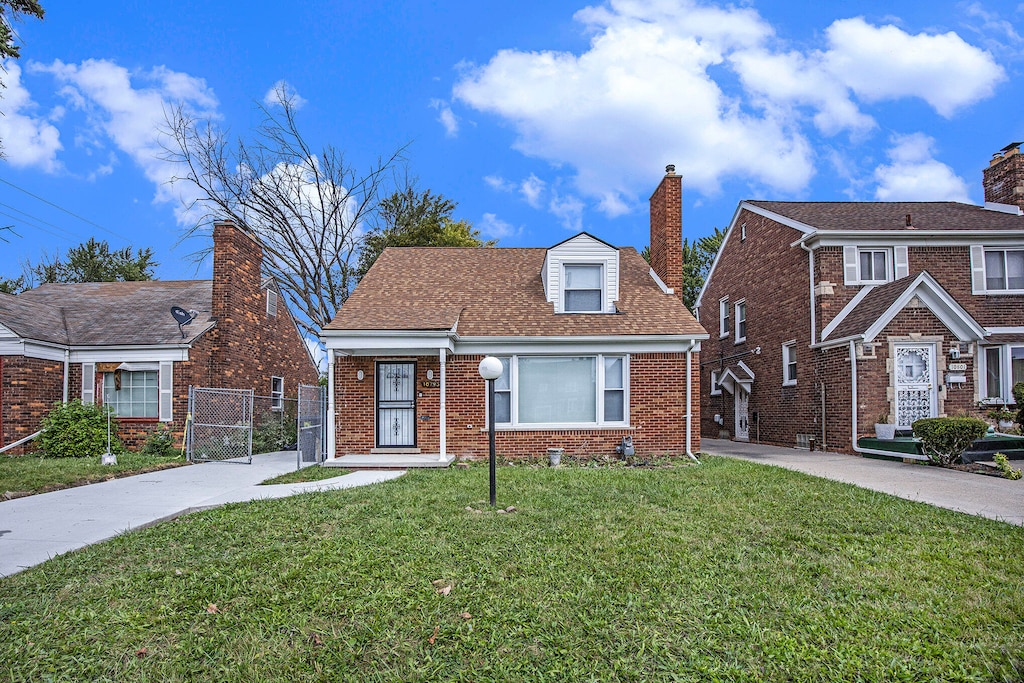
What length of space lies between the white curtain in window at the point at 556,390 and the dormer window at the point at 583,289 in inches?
55.5

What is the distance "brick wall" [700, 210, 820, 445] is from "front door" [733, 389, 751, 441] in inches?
11.8

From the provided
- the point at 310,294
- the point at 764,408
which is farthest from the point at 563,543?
the point at 310,294

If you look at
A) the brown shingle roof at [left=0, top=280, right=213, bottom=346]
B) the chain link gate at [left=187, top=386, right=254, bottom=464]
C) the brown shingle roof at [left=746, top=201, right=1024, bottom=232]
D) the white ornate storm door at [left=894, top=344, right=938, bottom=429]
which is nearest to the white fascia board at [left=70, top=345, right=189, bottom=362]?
the brown shingle roof at [left=0, top=280, right=213, bottom=346]

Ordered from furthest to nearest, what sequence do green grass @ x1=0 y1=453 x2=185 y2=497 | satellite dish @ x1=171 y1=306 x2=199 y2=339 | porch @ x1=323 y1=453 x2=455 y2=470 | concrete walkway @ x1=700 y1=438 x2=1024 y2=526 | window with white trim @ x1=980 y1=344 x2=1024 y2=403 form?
window with white trim @ x1=980 y1=344 x2=1024 y2=403 < satellite dish @ x1=171 y1=306 x2=199 y2=339 < porch @ x1=323 y1=453 x2=455 y2=470 < green grass @ x1=0 y1=453 x2=185 y2=497 < concrete walkway @ x1=700 y1=438 x2=1024 y2=526

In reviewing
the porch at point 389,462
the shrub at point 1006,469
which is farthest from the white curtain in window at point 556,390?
the shrub at point 1006,469

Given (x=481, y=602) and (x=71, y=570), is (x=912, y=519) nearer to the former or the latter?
(x=481, y=602)

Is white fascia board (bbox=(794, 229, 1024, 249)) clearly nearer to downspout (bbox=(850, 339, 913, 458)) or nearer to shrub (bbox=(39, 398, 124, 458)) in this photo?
downspout (bbox=(850, 339, 913, 458))

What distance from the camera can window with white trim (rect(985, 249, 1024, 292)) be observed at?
52.0 ft

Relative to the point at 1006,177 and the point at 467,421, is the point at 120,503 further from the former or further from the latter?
the point at 1006,177

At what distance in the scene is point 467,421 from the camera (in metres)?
13.0

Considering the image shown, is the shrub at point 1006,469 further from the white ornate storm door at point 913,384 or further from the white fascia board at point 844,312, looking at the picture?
the white fascia board at point 844,312

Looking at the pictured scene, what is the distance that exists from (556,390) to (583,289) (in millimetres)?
2520

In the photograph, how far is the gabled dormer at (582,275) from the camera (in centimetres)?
1380

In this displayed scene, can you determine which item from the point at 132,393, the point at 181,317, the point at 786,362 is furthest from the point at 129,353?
the point at 786,362
